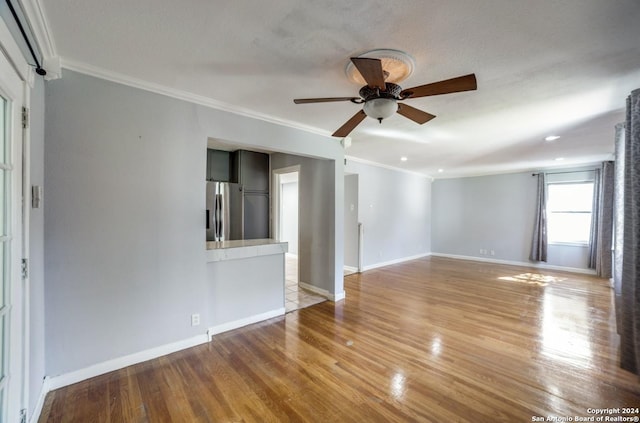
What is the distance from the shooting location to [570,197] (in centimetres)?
621

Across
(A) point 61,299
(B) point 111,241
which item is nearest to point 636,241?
(B) point 111,241

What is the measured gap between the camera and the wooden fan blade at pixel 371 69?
4.96ft

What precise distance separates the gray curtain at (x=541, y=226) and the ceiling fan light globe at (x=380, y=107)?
6.36 metres

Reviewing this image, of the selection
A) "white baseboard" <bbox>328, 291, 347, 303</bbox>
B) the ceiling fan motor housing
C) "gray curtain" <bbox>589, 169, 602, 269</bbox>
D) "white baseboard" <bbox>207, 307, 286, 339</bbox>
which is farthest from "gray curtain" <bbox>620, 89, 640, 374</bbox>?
"gray curtain" <bbox>589, 169, 602, 269</bbox>

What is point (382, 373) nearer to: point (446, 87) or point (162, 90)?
point (446, 87)

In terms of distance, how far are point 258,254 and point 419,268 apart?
14.5 feet

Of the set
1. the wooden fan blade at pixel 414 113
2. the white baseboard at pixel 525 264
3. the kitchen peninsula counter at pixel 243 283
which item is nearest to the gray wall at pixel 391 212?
the white baseboard at pixel 525 264

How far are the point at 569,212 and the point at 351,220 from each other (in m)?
4.99

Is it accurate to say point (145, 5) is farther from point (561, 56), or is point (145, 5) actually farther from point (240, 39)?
point (561, 56)

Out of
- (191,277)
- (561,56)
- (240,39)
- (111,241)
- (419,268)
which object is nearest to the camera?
(240,39)

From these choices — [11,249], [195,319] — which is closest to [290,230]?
[195,319]

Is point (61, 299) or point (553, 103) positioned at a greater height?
point (553, 103)

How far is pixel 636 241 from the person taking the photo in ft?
6.93

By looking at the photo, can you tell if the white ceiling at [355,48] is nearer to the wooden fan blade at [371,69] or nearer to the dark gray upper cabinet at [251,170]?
the wooden fan blade at [371,69]
